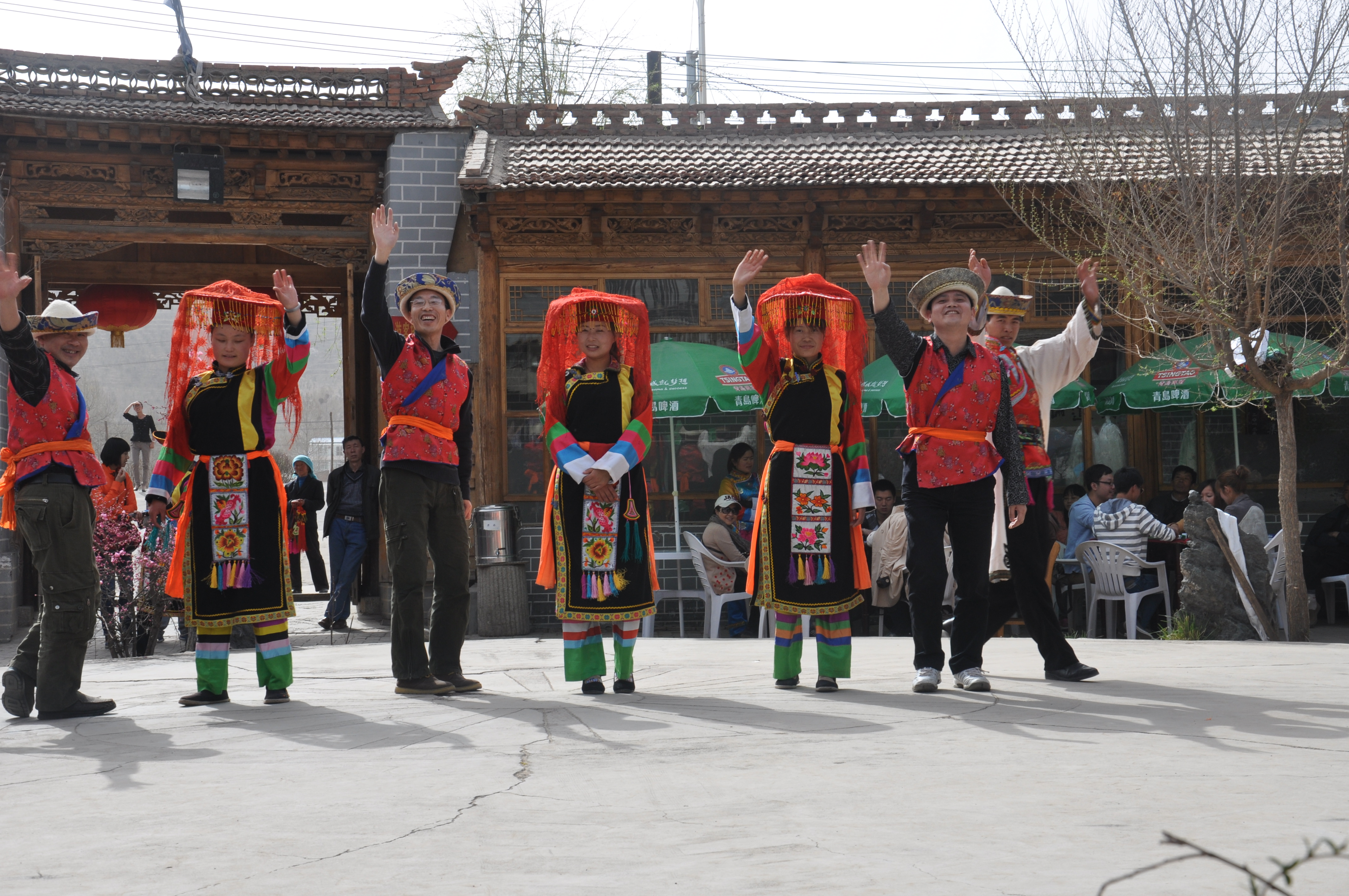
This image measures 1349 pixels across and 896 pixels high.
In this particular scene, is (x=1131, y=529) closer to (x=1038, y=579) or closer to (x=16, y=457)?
(x=1038, y=579)

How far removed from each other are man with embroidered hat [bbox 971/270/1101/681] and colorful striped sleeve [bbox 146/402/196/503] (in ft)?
10.7

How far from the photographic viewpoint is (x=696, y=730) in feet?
13.4

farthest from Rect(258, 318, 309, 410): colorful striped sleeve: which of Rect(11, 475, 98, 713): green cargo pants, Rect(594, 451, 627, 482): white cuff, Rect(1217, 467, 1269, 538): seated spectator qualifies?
Rect(1217, 467, 1269, 538): seated spectator

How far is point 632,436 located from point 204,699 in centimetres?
198

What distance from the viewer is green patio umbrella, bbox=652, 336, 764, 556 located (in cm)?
930

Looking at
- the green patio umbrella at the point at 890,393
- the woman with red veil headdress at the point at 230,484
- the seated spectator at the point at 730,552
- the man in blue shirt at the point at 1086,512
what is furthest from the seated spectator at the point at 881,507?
the woman with red veil headdress at the point at 230,484

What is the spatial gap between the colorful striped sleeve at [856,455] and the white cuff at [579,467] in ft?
3.41

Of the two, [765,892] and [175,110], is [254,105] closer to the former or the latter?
[175,110]

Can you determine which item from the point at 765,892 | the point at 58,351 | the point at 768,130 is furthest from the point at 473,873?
the point at 768,130

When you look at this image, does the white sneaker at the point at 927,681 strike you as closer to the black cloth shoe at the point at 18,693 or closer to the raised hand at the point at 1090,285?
the raised hand at the point at 1090,285

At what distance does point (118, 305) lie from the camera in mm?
13648

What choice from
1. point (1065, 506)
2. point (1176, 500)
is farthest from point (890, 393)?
point (1176, 500)

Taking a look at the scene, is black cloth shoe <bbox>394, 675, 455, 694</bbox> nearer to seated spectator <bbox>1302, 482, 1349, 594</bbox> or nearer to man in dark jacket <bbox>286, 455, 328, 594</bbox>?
seated spectator <bbox>1302, 482, 1349, 594</bbox>

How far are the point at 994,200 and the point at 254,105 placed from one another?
665 centimetres
